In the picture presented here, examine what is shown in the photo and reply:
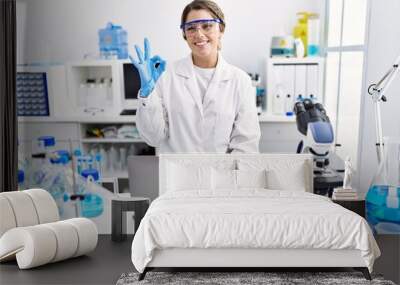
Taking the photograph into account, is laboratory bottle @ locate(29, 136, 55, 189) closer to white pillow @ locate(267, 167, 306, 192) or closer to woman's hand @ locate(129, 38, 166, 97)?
woman's hand @ locate(129, 38, 166, 97)

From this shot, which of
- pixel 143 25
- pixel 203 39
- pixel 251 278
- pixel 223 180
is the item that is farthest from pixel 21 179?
pixel 251 278

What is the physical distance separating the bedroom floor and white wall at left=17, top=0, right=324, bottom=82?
247 centimetres

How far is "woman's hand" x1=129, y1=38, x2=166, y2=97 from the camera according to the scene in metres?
4.79

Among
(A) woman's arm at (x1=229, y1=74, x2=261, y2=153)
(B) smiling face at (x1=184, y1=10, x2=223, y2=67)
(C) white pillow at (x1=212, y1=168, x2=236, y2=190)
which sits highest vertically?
(B) smiling face at (x1=184, y1=10, x2=223, y2=67)

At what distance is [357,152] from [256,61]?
4.88ft

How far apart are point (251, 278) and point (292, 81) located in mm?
2758

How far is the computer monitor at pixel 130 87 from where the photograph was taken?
5.99m

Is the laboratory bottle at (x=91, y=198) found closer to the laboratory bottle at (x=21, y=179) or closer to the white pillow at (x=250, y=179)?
the laboratory bottle at (x=21, y=179)

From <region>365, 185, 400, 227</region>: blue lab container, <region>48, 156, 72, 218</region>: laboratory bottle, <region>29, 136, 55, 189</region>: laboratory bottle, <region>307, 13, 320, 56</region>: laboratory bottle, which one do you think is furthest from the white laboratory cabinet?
<region>29, 136, 55, 189</region>: laboratory bottle

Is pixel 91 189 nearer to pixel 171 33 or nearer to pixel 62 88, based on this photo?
pixel 62 88

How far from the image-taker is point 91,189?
6078 millimetres

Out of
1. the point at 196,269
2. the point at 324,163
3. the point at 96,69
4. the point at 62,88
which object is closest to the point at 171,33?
the point at 96,69

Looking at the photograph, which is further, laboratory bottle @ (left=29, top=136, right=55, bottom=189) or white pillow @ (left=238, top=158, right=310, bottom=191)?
laboratory bottle @ (left=29, top=136, right=55, bottom=189)

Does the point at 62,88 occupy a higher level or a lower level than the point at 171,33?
lower
